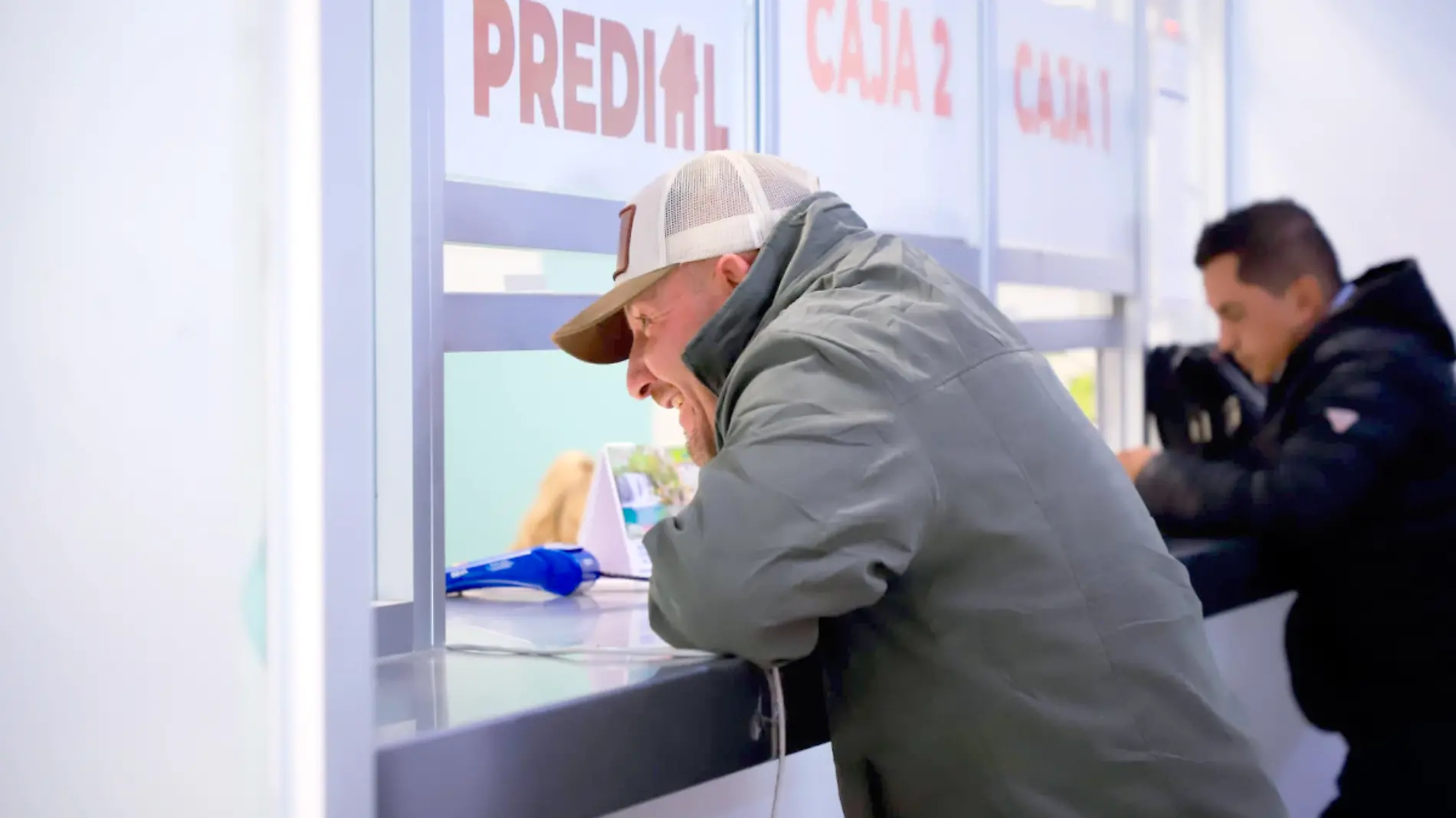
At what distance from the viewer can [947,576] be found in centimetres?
109

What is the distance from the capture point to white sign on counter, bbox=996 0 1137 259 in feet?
8.80

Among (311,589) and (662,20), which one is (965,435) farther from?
(662,20)

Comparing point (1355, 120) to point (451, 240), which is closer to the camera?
point (451, 240)

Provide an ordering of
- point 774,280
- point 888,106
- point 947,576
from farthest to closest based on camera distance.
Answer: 1. point 888,106
2. point 774,280
3. point 947,576

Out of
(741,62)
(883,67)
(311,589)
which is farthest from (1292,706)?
(311,589)

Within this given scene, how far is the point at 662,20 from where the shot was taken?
6.20 feet

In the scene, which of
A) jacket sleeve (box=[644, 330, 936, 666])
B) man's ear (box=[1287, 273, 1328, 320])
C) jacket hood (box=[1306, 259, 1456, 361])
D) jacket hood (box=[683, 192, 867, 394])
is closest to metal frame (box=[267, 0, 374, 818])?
jacket sleeve (box=[644, 330, 936, 666])

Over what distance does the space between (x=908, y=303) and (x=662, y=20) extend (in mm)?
959

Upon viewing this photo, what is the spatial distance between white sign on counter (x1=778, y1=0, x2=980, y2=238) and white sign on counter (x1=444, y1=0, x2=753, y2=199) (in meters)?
0.15

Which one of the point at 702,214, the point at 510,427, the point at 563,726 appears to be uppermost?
the point at 702,214

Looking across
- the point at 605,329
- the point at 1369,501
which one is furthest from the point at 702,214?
the point at 1369,501

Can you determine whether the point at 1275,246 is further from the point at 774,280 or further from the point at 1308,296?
the point at 774,280

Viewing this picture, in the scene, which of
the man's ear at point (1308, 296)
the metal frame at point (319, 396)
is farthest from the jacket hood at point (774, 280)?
the man's ear at point (1308, 296)

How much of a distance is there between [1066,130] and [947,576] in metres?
2.00
